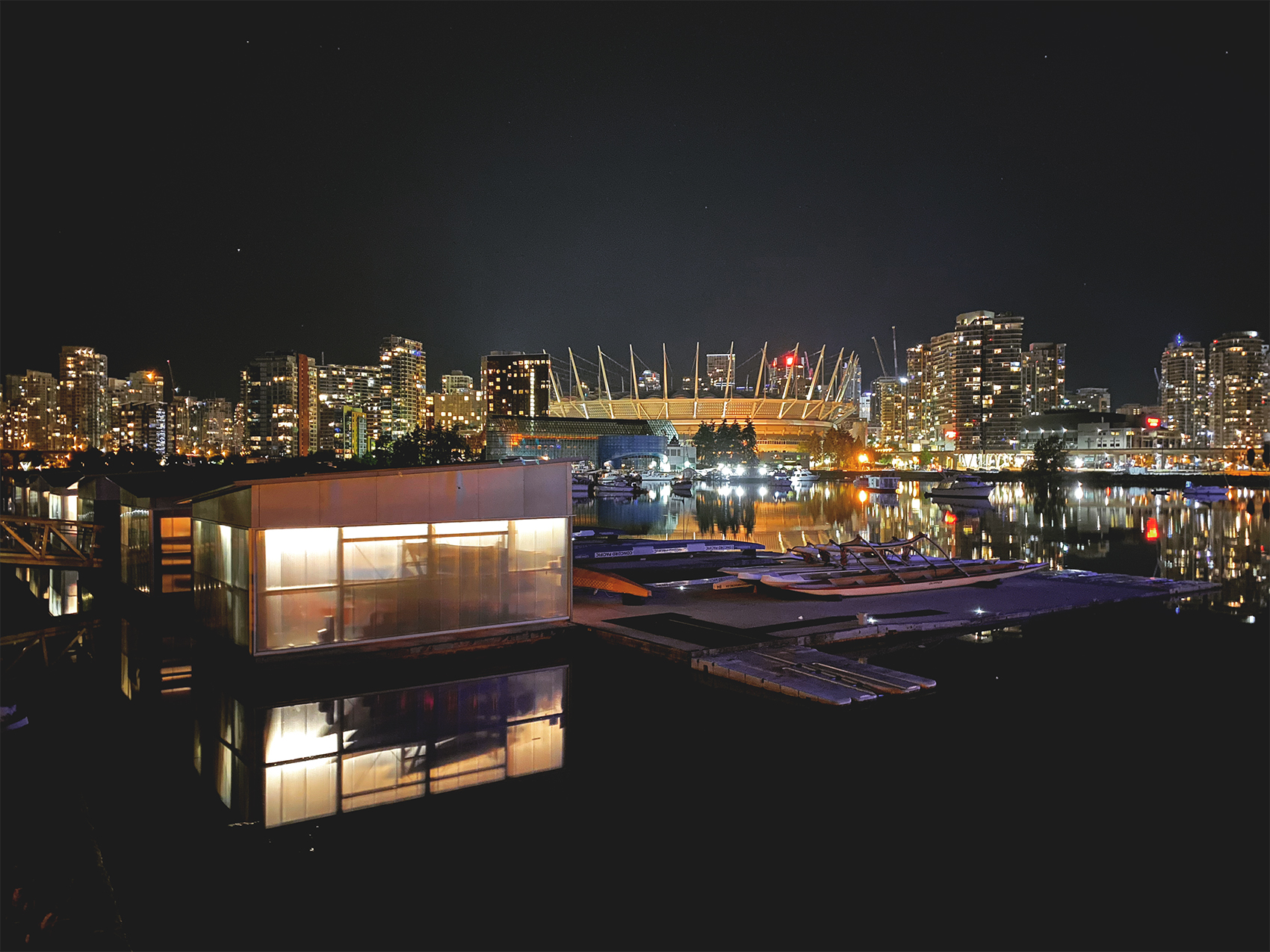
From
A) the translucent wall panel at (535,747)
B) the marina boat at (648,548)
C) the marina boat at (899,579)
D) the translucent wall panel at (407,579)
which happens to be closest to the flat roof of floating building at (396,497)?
the translucent wall panel at (407,579)

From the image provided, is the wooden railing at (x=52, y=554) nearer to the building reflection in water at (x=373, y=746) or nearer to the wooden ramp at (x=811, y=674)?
the building reflection in water at (x=373, y=746)

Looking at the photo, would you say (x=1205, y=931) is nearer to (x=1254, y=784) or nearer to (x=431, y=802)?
(x=1254, y=784)

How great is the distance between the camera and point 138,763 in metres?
11.0

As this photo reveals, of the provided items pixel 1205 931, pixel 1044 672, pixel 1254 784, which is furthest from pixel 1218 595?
pixel 1205 931

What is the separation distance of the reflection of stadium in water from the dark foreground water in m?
15.1

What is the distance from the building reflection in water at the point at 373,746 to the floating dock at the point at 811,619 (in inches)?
137

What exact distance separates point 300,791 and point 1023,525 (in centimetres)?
5001

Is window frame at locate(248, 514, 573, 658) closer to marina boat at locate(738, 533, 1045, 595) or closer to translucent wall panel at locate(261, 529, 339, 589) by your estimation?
translucent wall panel at locate(261, 529, 339, 589)

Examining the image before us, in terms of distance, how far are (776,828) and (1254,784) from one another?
663cm

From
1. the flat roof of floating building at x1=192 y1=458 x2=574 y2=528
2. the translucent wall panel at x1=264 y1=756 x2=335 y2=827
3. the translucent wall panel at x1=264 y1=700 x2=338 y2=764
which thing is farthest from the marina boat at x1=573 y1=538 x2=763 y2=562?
the translucent wall panel at x1=264 y1=756 x2=335 y2=827

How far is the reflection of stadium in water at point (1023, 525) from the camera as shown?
33031 mm

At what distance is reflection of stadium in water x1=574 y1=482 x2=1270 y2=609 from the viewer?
33.0m

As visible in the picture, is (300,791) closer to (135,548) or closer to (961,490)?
(135,548)

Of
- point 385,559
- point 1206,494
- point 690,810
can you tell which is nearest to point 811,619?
point 385,559
